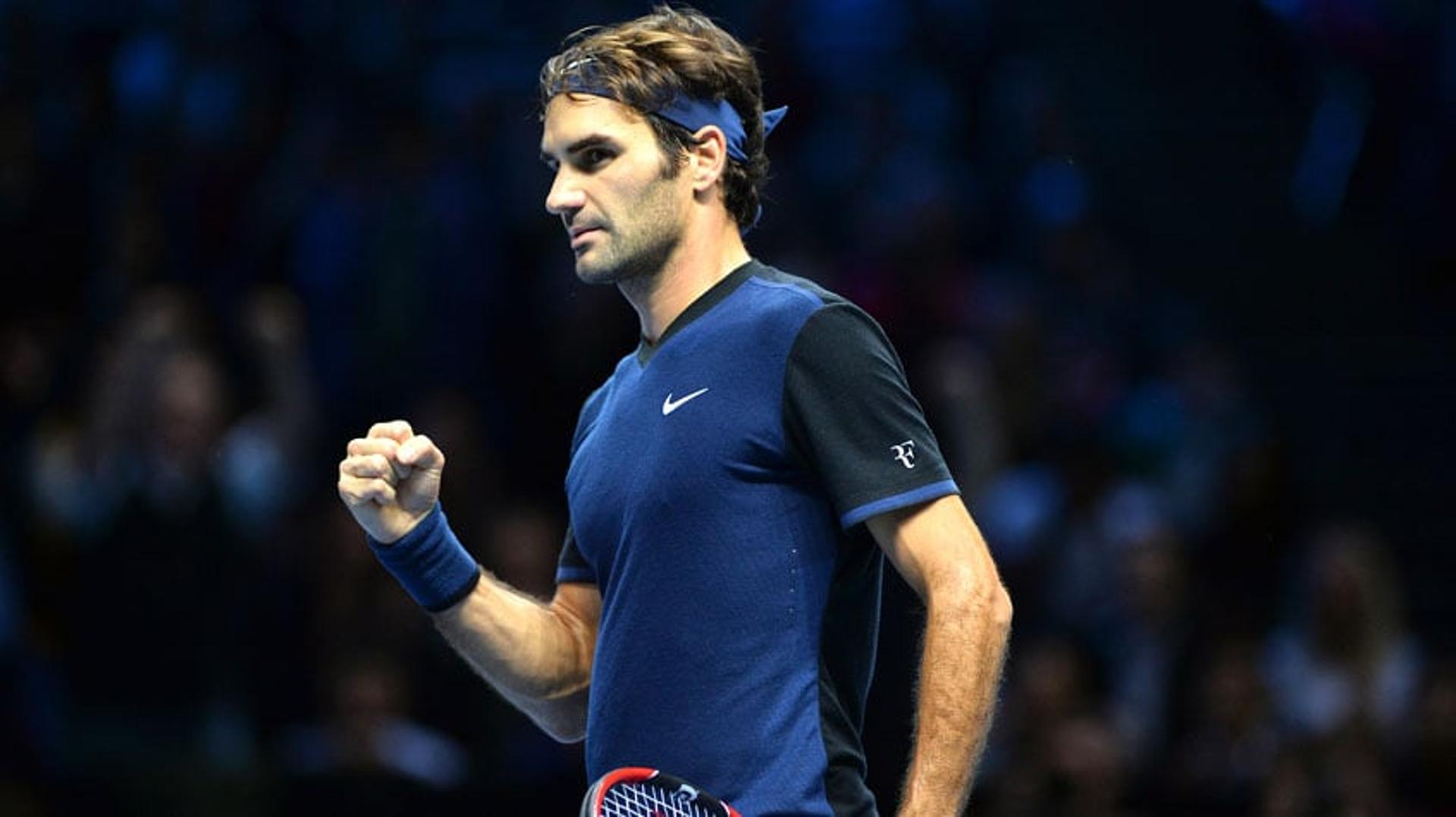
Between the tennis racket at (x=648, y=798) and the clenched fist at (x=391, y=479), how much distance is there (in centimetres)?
71

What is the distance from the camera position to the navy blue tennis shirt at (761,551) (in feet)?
12.4

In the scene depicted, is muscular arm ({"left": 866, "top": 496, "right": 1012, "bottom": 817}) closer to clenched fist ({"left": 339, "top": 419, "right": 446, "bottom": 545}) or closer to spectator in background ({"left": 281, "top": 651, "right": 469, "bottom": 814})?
clenched fist ({"left": 339, "top": 419, "right": 446, "bottom": 545})

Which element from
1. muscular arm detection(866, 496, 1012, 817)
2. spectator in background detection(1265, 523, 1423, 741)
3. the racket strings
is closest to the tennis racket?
the racket strings

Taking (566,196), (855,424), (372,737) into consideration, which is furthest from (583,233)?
(372,737)

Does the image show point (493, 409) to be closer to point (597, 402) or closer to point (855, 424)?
point (597, 402)

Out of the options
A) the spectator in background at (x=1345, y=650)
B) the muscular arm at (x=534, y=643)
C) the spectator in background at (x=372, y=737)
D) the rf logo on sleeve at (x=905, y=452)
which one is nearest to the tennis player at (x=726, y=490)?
the rf logo on sleeve at (x=905, y=452)

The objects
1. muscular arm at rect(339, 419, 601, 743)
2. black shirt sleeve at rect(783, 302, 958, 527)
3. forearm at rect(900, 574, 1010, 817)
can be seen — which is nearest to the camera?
forearm at rect(900, 574, 1010, 817)

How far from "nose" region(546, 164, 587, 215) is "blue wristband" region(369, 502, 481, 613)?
62cm

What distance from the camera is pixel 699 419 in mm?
3879

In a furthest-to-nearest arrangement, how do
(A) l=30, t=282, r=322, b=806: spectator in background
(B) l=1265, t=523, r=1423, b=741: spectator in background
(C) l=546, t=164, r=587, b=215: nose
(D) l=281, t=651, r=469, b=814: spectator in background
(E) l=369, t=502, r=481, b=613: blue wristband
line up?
(B) l=1265, t=523, r=1423, b=741: spectator in background, (A) l=30, t=282, r=322, b=806: spectator in background, (D) l=281, t=651, r=469, b=814: spectator in background, (E) l=369, t=502, r=481, b=613: blue wristband, (C) l=546, t=164, r=587, b=215: nose

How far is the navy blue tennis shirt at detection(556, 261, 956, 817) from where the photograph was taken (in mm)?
3768

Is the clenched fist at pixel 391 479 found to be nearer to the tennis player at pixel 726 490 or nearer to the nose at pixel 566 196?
the tennis player at pixel 726 490

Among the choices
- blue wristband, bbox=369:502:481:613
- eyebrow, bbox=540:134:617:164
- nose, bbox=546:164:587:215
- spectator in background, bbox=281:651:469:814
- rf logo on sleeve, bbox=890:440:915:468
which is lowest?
spectator in background, bbox=281:651:469:814

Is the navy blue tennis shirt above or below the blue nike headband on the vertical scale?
below
